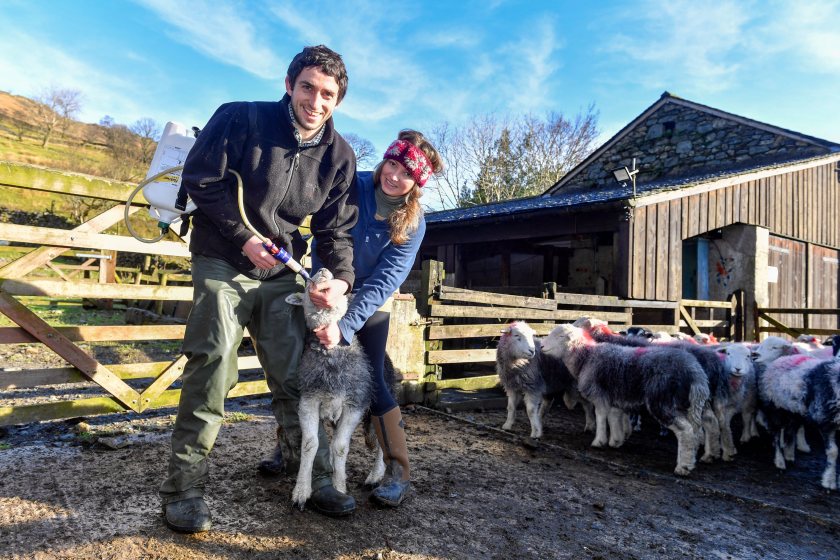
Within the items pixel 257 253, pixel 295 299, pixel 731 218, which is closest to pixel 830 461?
Result: pixel 295 299

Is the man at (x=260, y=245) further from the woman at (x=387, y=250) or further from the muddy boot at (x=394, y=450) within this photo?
the muddy boot at (x=394, y=450)

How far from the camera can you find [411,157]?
119 inches

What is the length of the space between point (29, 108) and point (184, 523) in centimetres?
7524

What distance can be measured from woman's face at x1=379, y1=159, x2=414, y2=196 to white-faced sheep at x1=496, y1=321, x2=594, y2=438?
119 inches

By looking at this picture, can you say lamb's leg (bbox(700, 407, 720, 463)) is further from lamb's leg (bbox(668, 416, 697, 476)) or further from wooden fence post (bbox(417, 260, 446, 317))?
wooden fence post (bbox(417, 260, 446, 317))

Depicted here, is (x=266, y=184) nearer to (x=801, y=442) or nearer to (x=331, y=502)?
(x=331, y=502)

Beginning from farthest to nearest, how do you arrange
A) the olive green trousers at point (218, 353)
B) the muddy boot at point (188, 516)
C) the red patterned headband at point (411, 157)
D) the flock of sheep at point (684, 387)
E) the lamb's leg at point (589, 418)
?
the lamb's leg at point (589, 418)
the flock of sheep at point (684, 387)
the red patterned headband at point (411, 157)
the olive green trousers at point (218, 353)
the muddy boot at point (188, 516)

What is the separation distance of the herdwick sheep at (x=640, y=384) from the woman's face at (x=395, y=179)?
3092mm

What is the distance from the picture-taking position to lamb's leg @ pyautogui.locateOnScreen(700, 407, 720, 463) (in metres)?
5.11

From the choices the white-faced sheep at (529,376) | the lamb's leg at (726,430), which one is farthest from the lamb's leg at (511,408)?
the lamb's leg at (726,430)

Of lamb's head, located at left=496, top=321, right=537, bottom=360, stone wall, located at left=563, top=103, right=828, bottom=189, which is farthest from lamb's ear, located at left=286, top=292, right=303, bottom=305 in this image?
stone wall, located at left=563, top=103, right=828, bottom=189

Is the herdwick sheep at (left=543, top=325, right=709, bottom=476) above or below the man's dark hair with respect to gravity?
below

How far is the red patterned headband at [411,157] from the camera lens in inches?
119

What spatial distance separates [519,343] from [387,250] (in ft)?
9.30
